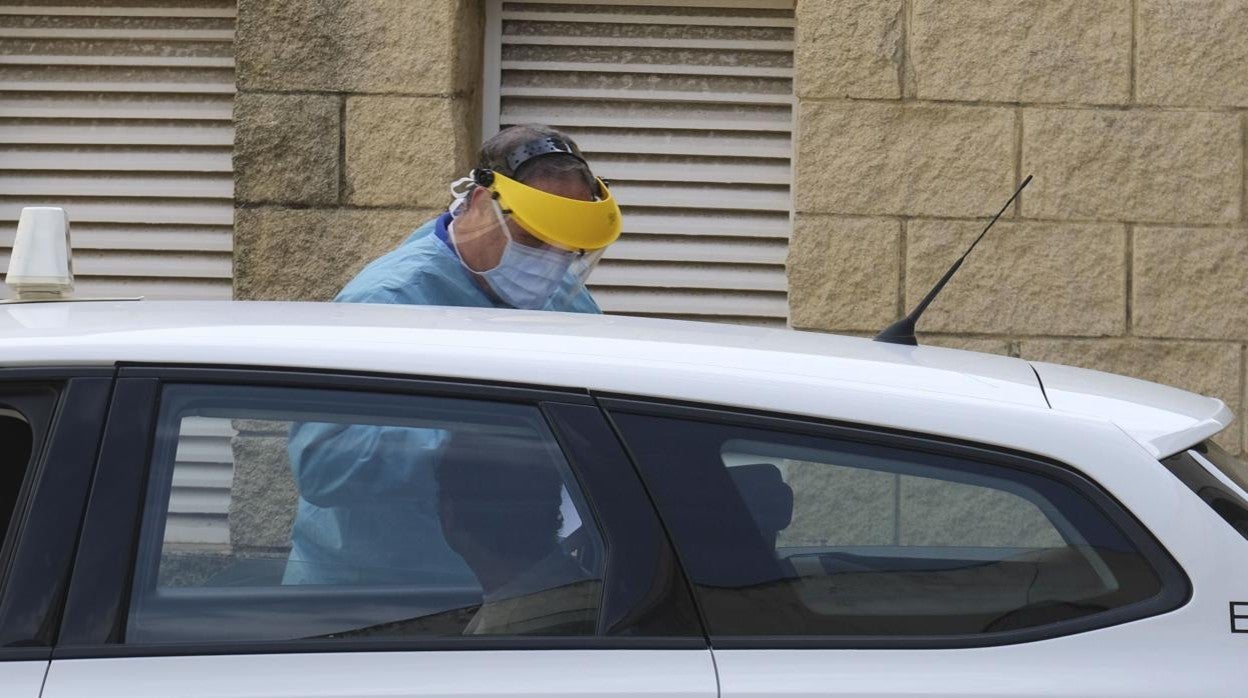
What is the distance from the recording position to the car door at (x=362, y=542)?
6.73ft

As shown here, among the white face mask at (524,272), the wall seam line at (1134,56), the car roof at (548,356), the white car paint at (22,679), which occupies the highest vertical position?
the wall seam line at (1134,56)

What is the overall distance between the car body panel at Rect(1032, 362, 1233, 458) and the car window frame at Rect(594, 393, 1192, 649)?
5.0 inches

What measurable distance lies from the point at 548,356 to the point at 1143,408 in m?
0.92

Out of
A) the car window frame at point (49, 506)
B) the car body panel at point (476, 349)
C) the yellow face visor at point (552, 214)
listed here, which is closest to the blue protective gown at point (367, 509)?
the car body panel at point (476, 349)

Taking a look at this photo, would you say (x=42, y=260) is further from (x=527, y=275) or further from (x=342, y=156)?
(x=342, y=156)

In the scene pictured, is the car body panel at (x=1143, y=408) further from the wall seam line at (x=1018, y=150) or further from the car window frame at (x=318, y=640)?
the wall seam line at (x=1018, y=150)

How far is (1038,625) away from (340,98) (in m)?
4.88

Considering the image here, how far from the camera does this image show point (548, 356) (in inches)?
86.4

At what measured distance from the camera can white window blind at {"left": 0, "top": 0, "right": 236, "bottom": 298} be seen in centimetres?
679

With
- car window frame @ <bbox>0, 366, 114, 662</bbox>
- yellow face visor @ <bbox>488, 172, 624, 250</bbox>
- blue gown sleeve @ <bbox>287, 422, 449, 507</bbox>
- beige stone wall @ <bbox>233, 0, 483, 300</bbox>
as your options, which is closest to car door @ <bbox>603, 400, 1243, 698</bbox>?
blue gown sleeve @ <bbox>287, 422, 449, 507</bbox>

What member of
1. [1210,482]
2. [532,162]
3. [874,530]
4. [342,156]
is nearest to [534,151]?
[532,162]

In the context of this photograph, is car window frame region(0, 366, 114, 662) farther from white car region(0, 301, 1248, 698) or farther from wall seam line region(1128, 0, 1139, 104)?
wall seam line region(1128, 0, 1139, 104)

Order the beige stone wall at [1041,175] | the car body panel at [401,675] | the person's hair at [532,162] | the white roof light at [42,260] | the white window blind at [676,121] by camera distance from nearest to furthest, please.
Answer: the car body panel at [401,675], the white roof light at [42,260], the person's hair at [532,162], the beige stone wall at [1041,175], the white window blind at [676,121]

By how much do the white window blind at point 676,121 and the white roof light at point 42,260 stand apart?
3892 mm
